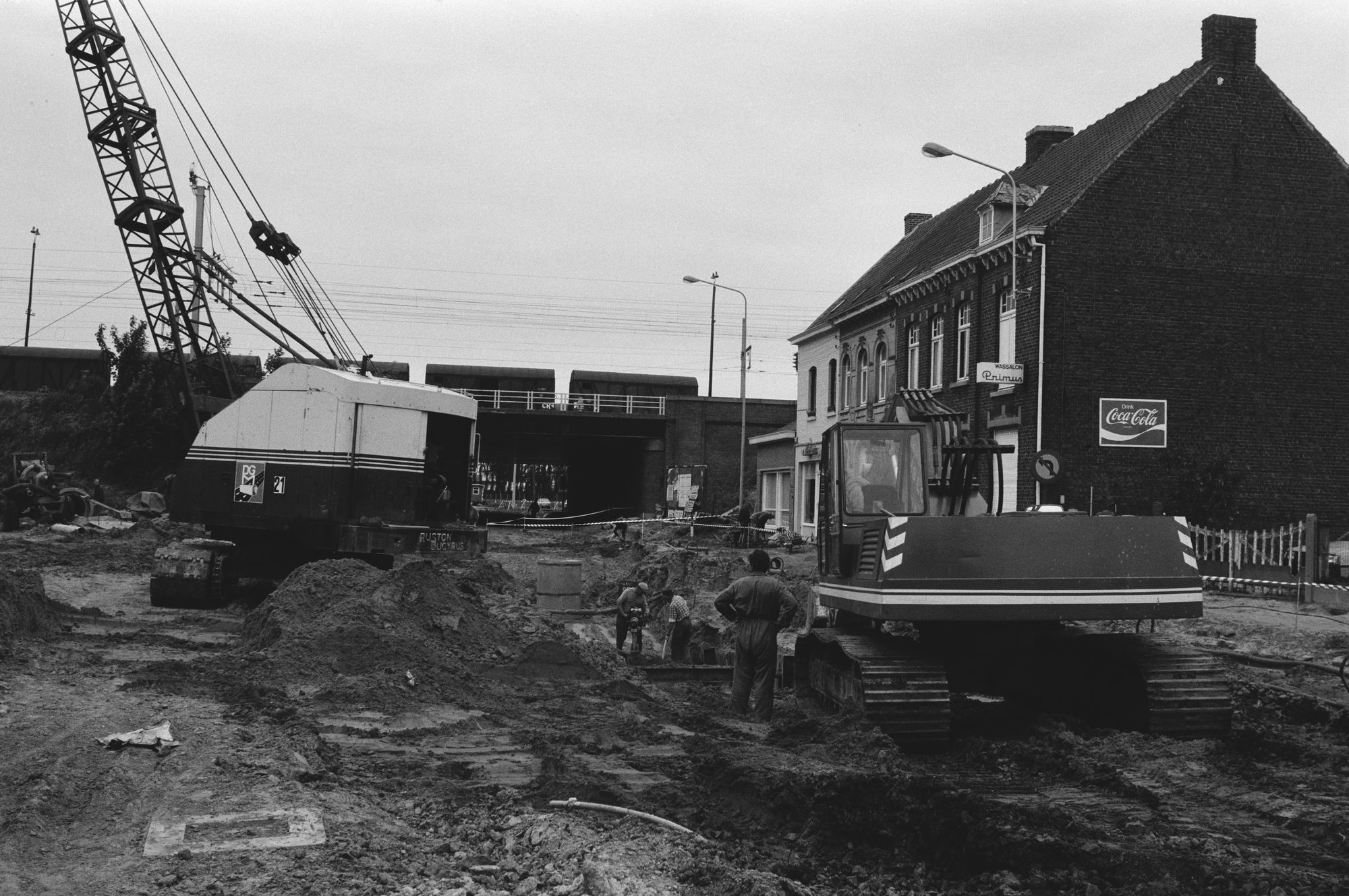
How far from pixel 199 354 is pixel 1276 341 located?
24679mm

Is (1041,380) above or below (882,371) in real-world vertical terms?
below

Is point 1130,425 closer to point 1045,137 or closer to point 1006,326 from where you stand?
point 1006,326

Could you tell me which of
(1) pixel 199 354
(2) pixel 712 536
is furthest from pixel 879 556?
(2) pixel 712 536

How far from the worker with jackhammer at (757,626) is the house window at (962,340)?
63.8 feet

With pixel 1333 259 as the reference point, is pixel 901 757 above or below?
below

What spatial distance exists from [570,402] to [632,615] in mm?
46896

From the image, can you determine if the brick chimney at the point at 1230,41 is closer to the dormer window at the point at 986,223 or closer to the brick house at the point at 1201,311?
the brick house at the point at 1201,311

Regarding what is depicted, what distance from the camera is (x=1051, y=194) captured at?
28.0 m

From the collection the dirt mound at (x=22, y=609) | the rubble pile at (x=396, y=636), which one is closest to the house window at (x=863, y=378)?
the rubble pile at (x=396, y=636)

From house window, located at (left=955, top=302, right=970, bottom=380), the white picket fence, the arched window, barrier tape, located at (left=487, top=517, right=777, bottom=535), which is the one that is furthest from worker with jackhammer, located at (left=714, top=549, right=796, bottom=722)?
barrier tape, located at (left=487, top=517, right=777, bottom=535)

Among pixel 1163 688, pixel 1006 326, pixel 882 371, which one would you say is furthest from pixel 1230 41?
pixel 1163 688

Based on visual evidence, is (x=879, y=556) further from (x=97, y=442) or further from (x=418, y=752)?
(x=97, y=442)

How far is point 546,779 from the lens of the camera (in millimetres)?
7934

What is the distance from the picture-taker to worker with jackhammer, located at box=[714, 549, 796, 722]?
11.4m
